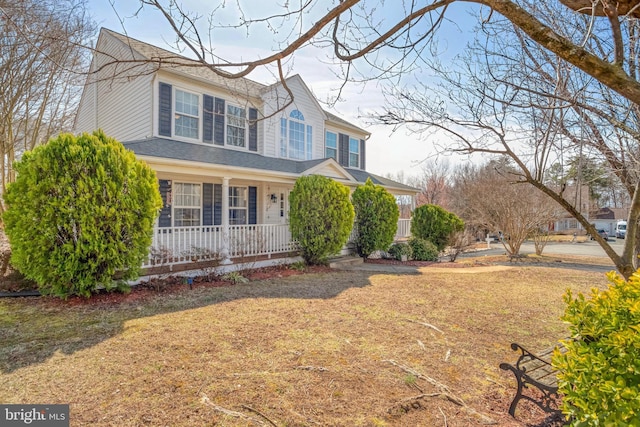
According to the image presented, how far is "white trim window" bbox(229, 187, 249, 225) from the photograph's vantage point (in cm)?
1193

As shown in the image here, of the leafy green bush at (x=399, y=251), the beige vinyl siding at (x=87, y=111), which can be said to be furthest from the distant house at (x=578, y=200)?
the beige vinyl siding at (x=87, y=111)

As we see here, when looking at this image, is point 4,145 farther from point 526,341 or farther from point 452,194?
point 452,194

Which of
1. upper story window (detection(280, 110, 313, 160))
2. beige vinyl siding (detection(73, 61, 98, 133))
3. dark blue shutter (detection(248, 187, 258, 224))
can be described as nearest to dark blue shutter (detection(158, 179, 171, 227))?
dark blue shutter (detection(248, 187, 258, 224))

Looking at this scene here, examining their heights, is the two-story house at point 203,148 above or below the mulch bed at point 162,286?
above

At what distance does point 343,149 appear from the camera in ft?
53.9

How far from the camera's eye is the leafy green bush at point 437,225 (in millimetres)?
15109

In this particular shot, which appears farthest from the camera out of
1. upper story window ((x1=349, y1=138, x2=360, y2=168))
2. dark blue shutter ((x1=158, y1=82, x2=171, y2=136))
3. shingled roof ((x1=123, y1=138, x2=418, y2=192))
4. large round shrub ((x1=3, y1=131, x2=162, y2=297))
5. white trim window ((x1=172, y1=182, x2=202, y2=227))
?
upper story window ((x1=349, y1=138, x2=360, y2=168))

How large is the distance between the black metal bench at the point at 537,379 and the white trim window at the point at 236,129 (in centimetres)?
1090

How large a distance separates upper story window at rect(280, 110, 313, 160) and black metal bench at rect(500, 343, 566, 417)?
37.4ft

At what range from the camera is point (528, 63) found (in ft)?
11.7

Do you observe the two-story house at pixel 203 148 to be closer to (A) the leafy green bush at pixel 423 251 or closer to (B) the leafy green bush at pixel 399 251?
(B) the leafy green bush at pixel 399 251

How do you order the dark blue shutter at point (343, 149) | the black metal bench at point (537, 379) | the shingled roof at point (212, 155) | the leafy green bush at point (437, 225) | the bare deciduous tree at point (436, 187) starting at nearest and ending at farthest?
the black metal bench at point (537, 379) → the shingled roof at point (212, 155) → the leafy green bush at point (437, 225) → the dark blue shutter at point (343, 149) → the bare deciduous tree at point (436, 187)

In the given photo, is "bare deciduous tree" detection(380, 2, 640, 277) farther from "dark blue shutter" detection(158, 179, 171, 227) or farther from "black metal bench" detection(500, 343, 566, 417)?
"dark blue shutter" detection(158, 179, 171, 227)

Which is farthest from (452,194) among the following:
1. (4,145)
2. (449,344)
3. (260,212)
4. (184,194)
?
(4,145)
